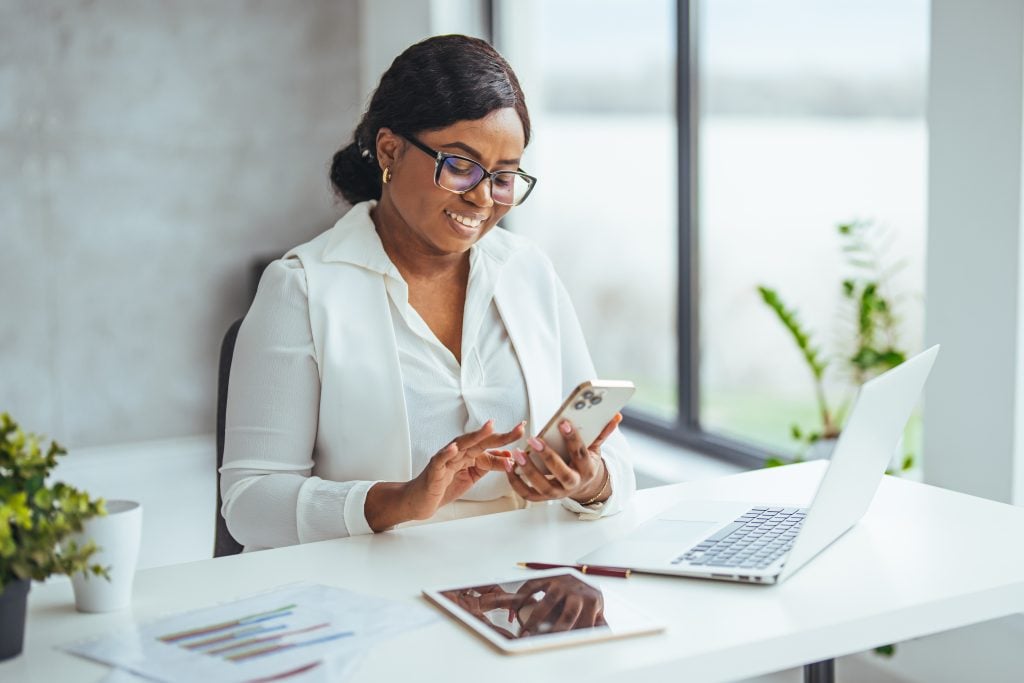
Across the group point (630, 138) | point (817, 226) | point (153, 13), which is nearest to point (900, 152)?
point (817, 226)

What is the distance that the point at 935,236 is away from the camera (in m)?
2.30

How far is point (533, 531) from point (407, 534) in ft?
0.56

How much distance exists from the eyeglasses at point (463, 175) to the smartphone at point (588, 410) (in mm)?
474

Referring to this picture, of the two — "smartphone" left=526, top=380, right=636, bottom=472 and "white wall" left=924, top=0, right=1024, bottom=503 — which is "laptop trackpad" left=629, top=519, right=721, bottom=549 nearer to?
"smartphone" left=526, top=380, right=636, bottom=472

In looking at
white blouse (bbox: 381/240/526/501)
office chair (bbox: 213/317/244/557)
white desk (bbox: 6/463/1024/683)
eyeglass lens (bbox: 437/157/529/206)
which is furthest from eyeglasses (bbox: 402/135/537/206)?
white desk (bbox: 6/463/1024/683)

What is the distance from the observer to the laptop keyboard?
4.36 feet

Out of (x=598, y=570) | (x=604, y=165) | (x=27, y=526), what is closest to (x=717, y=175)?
(x=604, y=165)

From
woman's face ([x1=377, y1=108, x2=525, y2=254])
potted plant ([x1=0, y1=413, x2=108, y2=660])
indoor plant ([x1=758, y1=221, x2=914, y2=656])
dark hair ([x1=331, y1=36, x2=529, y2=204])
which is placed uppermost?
dark hair ([x1=331, y1=36, x2=529, y2=204])

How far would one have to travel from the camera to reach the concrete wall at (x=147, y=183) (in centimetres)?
434

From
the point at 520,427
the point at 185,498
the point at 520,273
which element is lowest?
the point at 185,498

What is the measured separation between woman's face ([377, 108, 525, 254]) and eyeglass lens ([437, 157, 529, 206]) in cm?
1

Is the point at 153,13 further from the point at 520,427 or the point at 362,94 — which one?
the point at 520,427

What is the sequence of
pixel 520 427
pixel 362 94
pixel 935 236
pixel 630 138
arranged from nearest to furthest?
1. pixel 520 427
2. pixel 935 236
3. pixel 630 138
4. pixel 362 94

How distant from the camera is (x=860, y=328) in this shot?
9.21 ft
